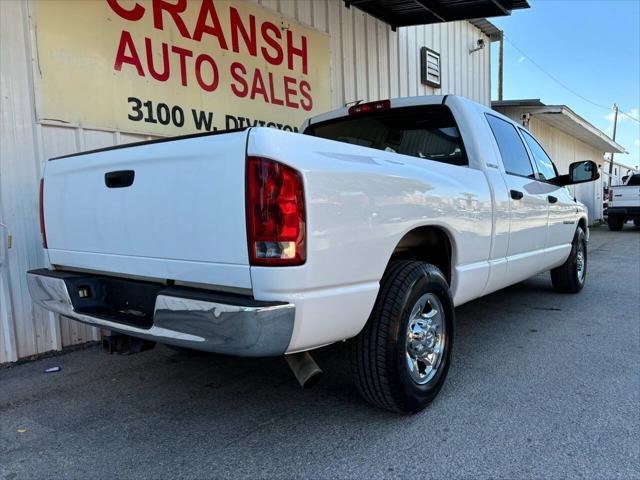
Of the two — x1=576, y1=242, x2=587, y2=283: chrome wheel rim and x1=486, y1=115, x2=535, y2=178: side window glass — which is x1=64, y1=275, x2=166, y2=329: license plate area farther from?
x1=576, y1=242, x2=587, y2=283: chrome wheel rim

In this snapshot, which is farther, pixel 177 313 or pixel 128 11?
pixel 128 11

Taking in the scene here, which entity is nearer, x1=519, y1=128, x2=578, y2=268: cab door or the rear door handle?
the rear door handle

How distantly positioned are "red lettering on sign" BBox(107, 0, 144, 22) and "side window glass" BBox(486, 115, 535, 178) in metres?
3.34

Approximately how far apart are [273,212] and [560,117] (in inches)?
627

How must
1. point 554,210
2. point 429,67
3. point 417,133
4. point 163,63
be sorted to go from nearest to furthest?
point 417,133, point 163,63, point 554,210, point 429,67

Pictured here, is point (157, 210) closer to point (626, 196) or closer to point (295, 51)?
point (295, 51)

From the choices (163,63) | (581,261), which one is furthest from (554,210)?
(163,63)

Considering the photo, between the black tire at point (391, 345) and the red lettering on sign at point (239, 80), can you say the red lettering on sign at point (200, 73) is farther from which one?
the black tire at point (391, 345)

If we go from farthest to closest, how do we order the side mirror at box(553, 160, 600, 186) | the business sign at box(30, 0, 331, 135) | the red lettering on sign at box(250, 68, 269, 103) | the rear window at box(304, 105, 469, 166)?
the red lettering on sign at box(250, 68, 269, 103) < the side mirror at box(553, 160, 600, 186) < the business sign at box(30, 0, 331, 135) < the rear window at box(304, 105, 469, 166)

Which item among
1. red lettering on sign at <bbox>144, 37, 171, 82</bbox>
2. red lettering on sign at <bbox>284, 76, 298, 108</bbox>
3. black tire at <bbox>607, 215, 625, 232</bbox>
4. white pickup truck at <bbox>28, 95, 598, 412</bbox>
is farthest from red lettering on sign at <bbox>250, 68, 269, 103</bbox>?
black tire at <bbox>607, 215, 625, 232</bbox>

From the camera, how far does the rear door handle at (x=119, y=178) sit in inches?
96.0

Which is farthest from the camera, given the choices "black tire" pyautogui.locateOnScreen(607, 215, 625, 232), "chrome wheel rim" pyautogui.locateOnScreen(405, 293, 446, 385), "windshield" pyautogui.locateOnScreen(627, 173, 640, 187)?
"black tire" pyautogui.locateOnScreen(607, 215, 625, 232)

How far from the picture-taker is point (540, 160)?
499cm

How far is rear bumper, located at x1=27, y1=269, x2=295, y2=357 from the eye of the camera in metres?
1.97
